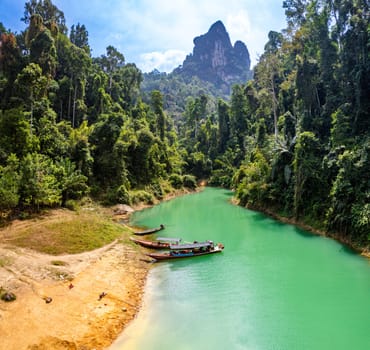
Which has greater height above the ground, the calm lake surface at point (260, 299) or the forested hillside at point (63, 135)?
the forested hillside at point (63, 135)

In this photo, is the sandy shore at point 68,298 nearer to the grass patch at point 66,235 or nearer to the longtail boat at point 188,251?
the grass patch at point 66,235

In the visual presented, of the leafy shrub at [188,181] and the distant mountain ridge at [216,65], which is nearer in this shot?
the leafy shrub at [188,181]

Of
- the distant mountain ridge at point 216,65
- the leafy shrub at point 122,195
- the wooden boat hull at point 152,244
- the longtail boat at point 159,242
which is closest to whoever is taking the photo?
the longtail boat at point 159,242

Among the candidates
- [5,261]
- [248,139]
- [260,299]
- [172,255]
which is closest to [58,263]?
[5,261]

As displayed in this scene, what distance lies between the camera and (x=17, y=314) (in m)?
9.10

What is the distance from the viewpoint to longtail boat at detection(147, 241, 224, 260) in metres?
15.5

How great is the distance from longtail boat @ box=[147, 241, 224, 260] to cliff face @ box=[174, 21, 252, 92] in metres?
133

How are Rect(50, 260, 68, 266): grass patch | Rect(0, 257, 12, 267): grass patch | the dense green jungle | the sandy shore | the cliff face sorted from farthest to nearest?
the cliff face < the dense green jungle < Rect(50, 260, 68, 266): grass patch < Rect(0, 257, 12, 267): grass patch < the sandy shore

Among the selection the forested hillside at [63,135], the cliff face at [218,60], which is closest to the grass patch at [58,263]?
the forested hillside at [63,135]

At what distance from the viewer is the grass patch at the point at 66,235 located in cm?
1384

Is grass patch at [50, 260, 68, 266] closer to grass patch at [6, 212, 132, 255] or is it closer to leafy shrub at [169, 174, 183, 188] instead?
grass patch at [6, 212, 132, 255]

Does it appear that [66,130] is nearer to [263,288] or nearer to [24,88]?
[24,88]

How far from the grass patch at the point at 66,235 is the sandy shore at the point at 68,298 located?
62 cm

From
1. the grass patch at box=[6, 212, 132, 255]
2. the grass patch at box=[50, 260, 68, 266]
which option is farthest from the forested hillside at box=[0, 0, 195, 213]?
the grass patch at box=[50, 260, 68, 266]
